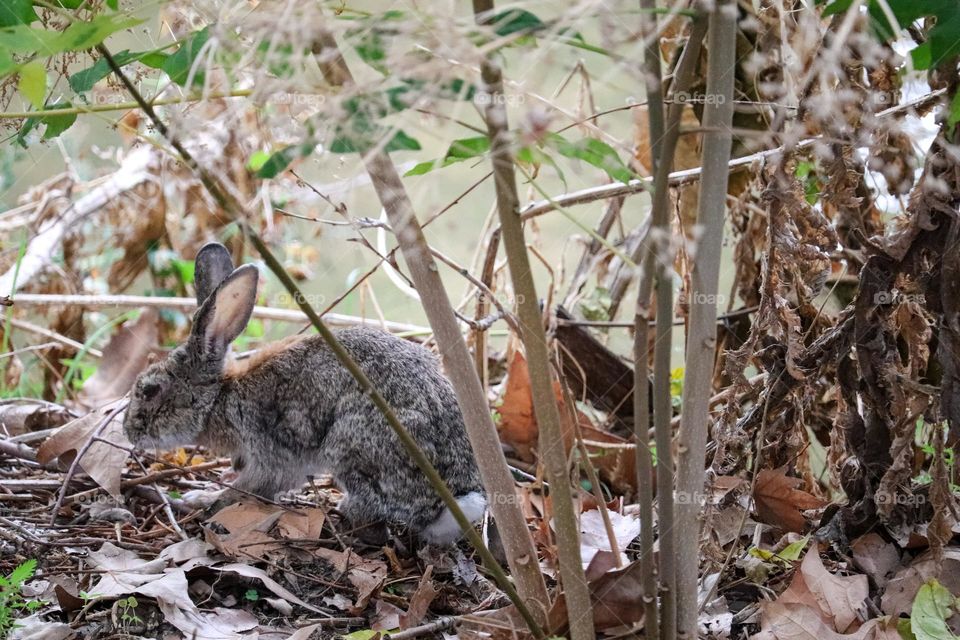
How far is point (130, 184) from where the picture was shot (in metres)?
6.79

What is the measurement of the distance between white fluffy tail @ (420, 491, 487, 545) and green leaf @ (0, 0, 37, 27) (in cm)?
227

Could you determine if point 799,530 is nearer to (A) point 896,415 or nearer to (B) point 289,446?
(A) point 896,415

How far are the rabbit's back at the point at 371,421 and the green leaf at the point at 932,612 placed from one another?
1.73 m

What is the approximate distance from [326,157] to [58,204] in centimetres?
545

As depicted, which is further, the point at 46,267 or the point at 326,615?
the point at 46,267

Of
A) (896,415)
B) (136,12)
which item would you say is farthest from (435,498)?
(136,12)

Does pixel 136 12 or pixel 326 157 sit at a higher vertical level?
pixel 136 12

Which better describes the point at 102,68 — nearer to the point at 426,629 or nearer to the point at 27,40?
the point at 27,40

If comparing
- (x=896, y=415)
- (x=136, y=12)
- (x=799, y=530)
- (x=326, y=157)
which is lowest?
(x=799, y=530)

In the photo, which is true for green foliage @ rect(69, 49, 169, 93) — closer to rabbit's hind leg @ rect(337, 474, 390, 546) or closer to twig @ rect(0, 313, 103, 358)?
rabbit's hind leg @ rect(337, 474, 390, 546)

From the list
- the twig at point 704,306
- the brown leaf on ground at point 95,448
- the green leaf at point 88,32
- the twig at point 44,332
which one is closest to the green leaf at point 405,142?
the green leaf at point 88,32

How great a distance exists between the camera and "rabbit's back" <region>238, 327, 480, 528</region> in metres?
3.99

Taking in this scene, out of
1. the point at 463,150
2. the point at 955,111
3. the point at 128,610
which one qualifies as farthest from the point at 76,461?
the point at 955,111

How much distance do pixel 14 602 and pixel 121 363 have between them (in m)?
2.86
